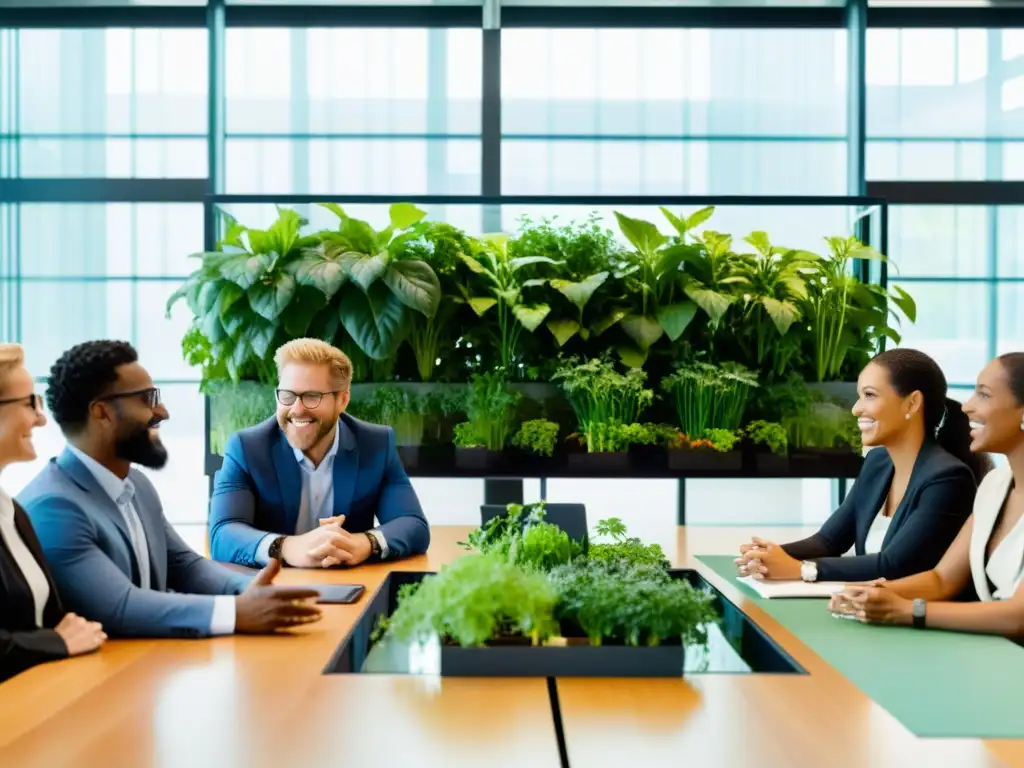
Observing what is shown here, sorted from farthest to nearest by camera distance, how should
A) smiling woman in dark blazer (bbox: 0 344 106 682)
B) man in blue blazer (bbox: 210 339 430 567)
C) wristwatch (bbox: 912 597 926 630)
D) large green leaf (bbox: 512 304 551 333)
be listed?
large green leaf (bbox: 512 304 551 333) < man in blue blazer (bbox: 210 339 430 567) < wristwatch (bbox: 912 597 926 630) < smiling woman in dark blazer (bbox: 0 344 106 682)

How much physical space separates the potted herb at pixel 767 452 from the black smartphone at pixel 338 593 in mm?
1889

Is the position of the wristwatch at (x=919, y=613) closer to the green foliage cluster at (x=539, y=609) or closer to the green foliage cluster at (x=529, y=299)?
the green foliage cluster at (x=539, y=609)

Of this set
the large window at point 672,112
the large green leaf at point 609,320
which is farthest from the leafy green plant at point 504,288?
the large window at point 672,112

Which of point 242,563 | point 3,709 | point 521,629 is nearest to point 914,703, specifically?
point 521,629

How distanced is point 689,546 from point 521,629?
1521 millimetres

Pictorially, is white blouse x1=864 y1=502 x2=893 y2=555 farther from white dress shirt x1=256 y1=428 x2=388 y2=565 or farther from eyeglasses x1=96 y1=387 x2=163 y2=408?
eyeglasses x1=96 y1=387 x2=163 y2=408

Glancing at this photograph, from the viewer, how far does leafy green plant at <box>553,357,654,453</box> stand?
3.65m

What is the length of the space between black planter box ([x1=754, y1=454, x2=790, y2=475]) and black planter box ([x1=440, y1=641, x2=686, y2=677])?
216 cm

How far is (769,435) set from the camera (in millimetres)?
3752

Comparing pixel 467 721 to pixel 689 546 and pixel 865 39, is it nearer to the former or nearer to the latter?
pixel 689 546

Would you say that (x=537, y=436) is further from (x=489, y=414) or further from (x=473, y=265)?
(x=473, y=265)

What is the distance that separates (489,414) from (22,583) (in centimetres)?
203

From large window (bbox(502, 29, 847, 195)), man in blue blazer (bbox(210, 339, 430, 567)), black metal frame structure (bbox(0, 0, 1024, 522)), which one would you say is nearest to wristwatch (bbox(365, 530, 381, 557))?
man in blue blazer (bbox(210, 339, 430, 567))

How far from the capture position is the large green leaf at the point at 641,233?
12.4 feet
